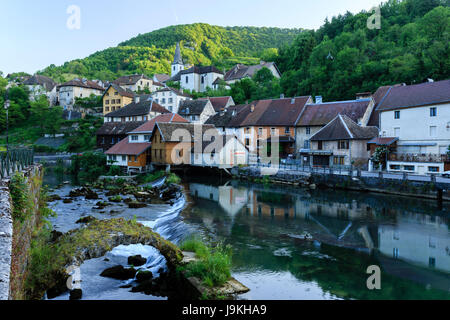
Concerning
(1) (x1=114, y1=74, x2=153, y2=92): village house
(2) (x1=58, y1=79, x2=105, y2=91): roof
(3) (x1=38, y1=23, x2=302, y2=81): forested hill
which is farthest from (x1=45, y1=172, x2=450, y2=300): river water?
(3) (x1=38, y1=23, x2=302, y2=81): forested hill

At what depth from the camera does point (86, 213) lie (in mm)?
23219

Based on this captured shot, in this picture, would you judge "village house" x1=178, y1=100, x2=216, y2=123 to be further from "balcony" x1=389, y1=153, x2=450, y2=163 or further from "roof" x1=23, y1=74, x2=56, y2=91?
"roof" x1=23, y1=74, x2=56, y2=91

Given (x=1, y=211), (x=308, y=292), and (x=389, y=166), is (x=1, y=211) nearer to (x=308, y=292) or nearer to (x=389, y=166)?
(x=308, y=292)

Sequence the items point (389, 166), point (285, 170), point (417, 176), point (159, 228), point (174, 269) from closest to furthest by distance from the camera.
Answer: point (174, 269), point (159, 228), point (417, 176), point (389, 166), point (285, 170)

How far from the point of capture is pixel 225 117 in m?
57.3

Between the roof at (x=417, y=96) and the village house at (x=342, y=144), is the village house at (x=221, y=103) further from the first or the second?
the roof at (x=417, y=96)

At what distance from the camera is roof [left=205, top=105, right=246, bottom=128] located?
55.8 meters

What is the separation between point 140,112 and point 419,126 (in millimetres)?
44693

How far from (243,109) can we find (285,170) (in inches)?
852

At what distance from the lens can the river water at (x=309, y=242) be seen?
1129 cm

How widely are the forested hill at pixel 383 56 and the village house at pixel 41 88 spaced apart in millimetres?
67507

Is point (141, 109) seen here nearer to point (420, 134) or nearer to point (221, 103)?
point (221, 103)

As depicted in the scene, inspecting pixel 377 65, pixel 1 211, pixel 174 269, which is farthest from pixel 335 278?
pixel 377 65

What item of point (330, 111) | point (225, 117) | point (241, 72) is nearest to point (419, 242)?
point (330, 111)
